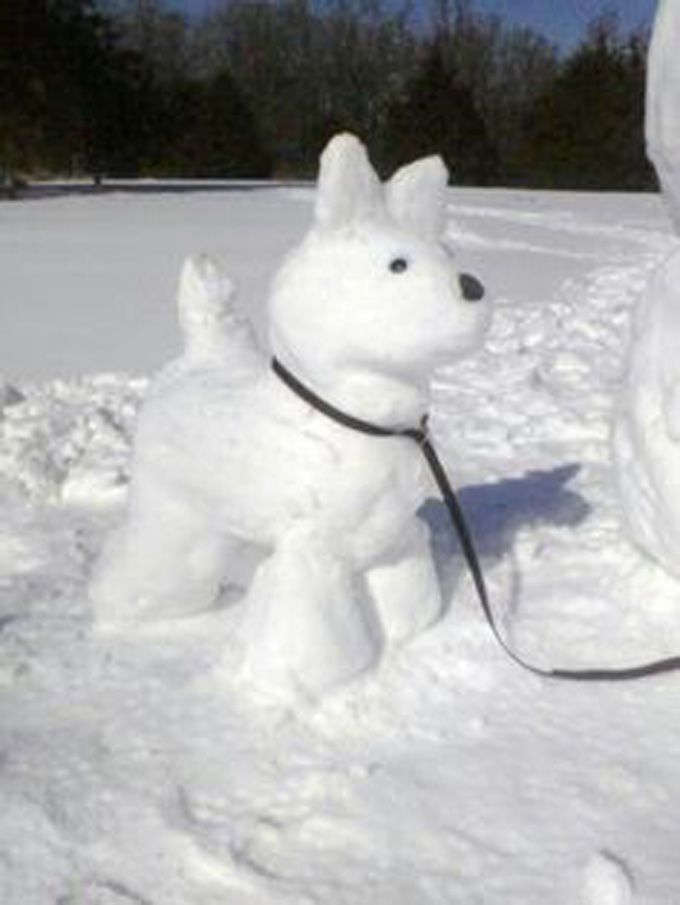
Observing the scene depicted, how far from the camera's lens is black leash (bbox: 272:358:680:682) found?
7.99 feet

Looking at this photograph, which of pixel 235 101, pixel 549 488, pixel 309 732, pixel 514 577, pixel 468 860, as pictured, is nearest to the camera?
pixel 468 860

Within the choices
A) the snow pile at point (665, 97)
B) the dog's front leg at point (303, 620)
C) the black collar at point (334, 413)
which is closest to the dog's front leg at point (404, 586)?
the dog's front leg at point (303, 620)

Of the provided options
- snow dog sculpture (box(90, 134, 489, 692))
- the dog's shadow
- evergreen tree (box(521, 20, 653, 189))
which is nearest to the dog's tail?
snow dog sculpture (box(90, 134, 489, 692))

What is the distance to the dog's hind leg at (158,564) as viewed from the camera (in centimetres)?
268

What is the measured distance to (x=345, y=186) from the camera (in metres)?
2.34

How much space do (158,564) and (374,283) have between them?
817mm

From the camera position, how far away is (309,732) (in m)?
2.33

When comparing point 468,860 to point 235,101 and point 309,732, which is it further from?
point 235,101

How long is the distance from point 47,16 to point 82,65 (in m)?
1.42

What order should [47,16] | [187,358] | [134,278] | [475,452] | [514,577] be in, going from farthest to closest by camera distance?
1. [47,16]
2. [134,278]
3. [475,452]
4. [514,577]
5. [187,358]

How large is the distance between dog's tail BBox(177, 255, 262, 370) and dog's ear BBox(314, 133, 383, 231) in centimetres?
41

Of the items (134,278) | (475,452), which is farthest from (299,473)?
(134,278)

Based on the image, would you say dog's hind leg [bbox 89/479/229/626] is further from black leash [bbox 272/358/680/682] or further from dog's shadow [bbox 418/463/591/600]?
dog's shadow [bbox 418/463/591/600]

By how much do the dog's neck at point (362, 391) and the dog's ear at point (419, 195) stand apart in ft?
0.98
